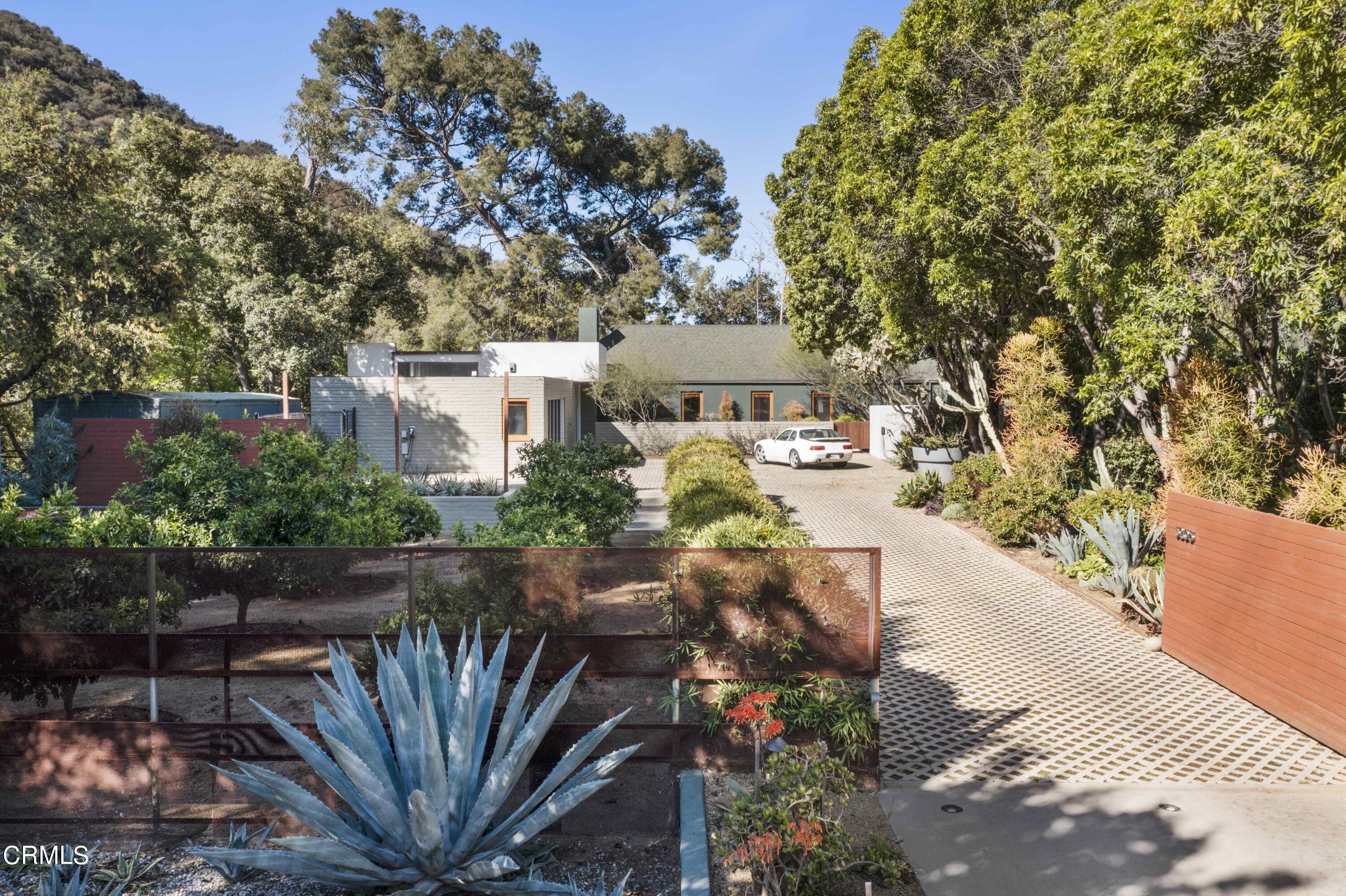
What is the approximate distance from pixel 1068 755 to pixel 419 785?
16.1 feet

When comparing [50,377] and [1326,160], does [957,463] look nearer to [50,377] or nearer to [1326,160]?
[1326,160]

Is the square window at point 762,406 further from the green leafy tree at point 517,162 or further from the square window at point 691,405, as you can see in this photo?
the green leafy tree at point 517,162

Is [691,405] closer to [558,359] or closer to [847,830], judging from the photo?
[558,359]

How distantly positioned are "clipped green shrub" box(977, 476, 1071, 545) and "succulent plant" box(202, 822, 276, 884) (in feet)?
40.6

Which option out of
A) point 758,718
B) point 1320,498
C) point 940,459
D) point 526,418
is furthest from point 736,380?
point 758,718

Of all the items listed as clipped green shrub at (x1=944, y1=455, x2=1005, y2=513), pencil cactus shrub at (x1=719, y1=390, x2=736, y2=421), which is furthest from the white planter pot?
pencil cactus shrub at (x1=719, y1=390, x2=736, y2=421)

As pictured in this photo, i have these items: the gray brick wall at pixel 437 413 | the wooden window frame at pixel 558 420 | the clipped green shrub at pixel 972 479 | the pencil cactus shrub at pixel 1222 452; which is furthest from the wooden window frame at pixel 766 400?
the pencil cactus shrub at pixel 1222 452

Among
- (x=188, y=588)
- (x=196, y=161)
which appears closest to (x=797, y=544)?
(x=188, y=588)

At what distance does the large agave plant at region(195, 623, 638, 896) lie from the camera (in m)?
3.78

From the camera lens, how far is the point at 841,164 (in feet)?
66.5

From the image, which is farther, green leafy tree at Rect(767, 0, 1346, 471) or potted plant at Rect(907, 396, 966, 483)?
potted plant at Rect(907, 396, 966, 483)

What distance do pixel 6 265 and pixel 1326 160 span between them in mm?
23313

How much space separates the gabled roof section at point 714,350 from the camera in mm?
36938

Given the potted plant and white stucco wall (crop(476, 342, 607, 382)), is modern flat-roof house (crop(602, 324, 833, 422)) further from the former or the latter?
the potted plant
